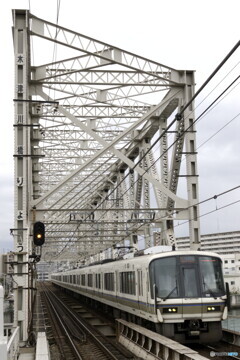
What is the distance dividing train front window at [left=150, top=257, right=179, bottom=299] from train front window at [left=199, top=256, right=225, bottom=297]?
705 mm

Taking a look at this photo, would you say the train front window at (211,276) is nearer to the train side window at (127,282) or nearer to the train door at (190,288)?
the train door at (190,288)

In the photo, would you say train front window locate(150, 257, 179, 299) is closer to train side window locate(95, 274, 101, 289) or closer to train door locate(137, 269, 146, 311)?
train door locate(137, 269, 146, 311)

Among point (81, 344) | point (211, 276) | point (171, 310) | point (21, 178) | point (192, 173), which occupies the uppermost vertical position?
point (192, 173)

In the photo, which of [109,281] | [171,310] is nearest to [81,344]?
[171,310]

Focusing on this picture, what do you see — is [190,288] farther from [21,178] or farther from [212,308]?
[21,178]

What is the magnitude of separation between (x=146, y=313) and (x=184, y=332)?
4.26ft

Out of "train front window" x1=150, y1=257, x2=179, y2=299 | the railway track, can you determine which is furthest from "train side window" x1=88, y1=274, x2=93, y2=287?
"train front window" x1=150, y1=257, x2=179, y2=299

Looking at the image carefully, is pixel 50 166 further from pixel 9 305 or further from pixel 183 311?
pixel 183 311

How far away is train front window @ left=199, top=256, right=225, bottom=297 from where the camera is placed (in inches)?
530

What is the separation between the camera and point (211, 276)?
13.6 meters

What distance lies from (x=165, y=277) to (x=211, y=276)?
1.19 meters

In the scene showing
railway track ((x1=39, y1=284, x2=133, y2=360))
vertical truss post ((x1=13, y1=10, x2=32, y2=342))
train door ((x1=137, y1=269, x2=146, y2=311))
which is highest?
vertical truss post ((x1=13, y1=10, x2=32, y2=342))

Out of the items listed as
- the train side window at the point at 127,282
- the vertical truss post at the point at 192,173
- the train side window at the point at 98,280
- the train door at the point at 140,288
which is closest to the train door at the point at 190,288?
the train door at the point at 140,288

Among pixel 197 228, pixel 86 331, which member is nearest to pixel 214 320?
pixel 197 228
